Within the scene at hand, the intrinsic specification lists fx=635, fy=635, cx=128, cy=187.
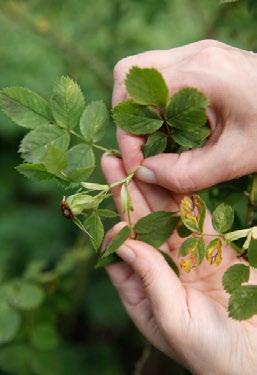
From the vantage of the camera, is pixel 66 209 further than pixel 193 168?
No

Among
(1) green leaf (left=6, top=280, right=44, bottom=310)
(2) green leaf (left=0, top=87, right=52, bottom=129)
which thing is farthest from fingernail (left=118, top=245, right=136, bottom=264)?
(1) green leaf (left=6, top=280, right=44, bottom=310)

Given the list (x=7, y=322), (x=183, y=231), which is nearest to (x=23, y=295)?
(x=7, y=322)

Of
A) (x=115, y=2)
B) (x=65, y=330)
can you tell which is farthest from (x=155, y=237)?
Answer: (x=65, y=330)

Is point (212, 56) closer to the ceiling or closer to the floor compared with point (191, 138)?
closer to the ceiling

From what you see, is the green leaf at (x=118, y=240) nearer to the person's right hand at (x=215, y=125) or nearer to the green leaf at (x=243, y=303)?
the person's right hand at (x=215, y=125)

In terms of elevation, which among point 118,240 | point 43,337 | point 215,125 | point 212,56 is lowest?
point 43,337

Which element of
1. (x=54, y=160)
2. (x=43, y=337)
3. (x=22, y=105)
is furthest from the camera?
(x=43, y=337)

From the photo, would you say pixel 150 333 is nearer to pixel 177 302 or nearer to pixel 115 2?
pixel 177 302

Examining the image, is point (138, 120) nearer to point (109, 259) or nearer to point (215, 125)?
point (215, 125)
